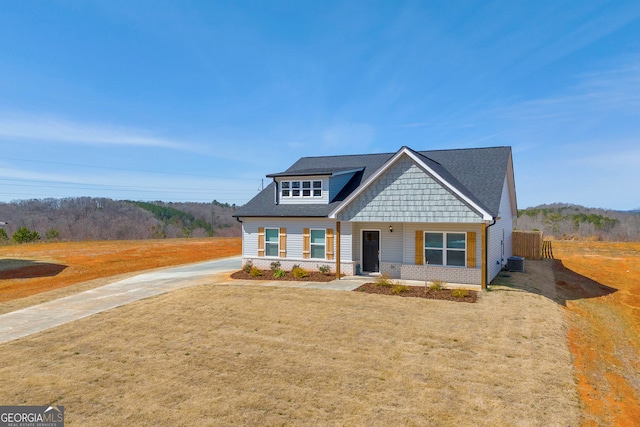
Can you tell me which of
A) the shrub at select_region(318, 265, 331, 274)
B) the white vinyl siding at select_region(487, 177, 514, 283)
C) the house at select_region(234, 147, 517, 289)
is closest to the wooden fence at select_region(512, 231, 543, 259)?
the house at select_region(234, 147, 517, 289)

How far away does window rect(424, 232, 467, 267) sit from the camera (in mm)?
17359

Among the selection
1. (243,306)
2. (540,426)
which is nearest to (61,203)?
(243,306)

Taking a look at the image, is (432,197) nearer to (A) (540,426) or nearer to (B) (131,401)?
(A) (540,426)

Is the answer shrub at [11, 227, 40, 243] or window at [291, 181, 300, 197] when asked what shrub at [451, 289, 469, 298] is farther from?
shrub at [11, 227, 40, 243]

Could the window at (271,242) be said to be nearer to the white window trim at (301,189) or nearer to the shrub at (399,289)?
the white window trim at (301,189)

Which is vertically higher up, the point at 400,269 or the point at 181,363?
the point at 400,269

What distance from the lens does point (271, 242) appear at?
72.2 ft

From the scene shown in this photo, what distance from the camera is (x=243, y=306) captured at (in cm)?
1396

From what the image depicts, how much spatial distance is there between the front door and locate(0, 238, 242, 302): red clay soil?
16.6 meters

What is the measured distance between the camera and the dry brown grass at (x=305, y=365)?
267 inches

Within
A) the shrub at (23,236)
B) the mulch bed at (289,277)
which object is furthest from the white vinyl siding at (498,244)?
the shrub at (23,236)

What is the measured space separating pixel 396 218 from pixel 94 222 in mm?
84514

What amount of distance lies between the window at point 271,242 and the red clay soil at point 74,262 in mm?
10699

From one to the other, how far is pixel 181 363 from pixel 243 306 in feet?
16.3
